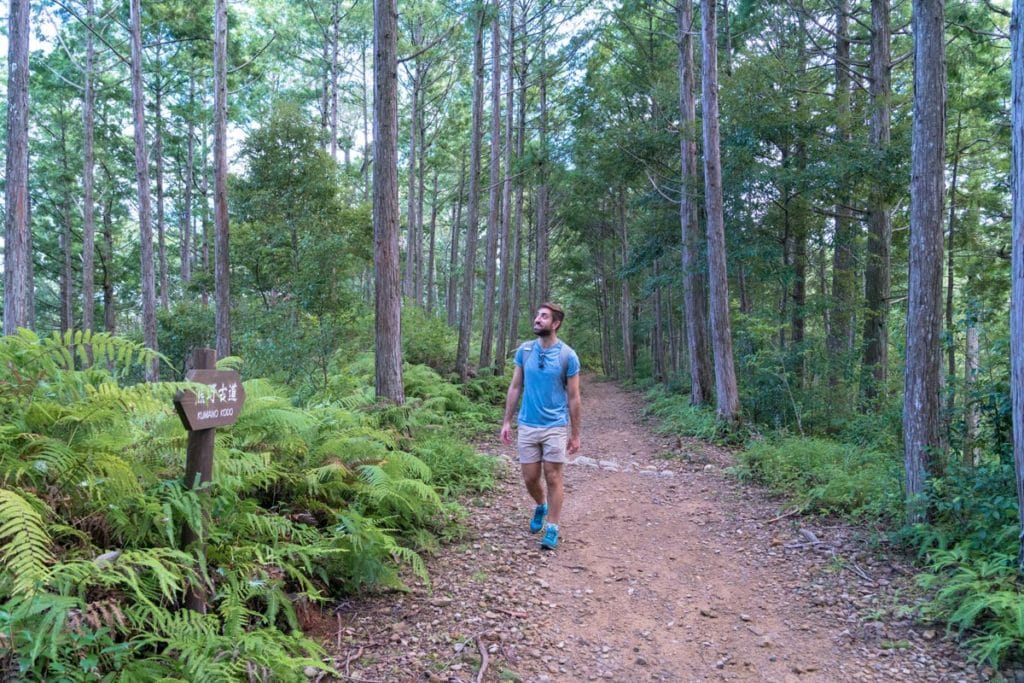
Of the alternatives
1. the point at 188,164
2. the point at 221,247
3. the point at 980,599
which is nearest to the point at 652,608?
the point at 980,599

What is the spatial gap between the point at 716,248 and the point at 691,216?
10.4 ft

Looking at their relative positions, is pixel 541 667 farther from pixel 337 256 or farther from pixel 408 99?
pixel 408 99

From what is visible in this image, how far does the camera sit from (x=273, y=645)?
8.60 ft

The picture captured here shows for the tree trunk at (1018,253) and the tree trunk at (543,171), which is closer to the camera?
the tree trunk at (1018,253)

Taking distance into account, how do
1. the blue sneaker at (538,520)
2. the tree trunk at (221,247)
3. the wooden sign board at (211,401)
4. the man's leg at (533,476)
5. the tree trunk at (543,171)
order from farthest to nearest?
the tree trunk at (543,171), the tree trunk at (221,247), the blue sneaker at (538,520), the man's leg at (533,476), the wooden sign board at (211,401)

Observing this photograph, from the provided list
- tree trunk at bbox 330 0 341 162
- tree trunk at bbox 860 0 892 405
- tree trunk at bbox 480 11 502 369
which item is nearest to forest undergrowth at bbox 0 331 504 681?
tree trunk at bbox 860 0 892 405

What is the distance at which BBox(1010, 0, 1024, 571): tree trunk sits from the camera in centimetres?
364

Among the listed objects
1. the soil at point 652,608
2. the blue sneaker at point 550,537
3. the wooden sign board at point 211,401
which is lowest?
the soil at point 652,608

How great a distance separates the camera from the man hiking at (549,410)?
486 cm

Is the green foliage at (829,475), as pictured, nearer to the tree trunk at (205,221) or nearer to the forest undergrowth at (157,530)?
the forest undergrowth at (157,530)

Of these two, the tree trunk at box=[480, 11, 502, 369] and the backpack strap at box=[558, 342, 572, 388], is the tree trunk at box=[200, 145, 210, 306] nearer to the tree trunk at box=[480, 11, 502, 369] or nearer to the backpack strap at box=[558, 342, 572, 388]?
the tree trunk at box=[480, 11, 502, 369]

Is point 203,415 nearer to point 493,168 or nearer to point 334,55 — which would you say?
point 493,168

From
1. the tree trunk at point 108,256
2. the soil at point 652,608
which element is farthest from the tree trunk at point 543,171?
the tree trunk at point 108,256

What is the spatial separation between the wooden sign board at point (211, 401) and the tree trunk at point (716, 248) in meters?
8.74
